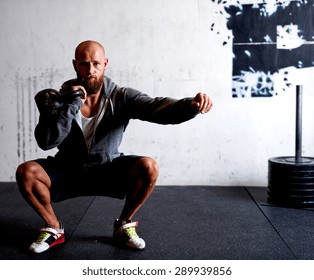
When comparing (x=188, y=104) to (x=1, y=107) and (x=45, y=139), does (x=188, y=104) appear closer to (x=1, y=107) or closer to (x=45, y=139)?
(x=45, y=139)

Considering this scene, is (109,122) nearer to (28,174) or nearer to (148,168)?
(148,168)

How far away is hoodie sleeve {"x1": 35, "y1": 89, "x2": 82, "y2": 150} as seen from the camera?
6.68ft

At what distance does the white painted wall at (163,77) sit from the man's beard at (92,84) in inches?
56.7

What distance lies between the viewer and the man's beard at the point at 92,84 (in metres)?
2.21

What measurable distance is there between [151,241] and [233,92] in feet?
5.79

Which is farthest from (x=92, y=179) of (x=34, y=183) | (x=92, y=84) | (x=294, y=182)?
(x=294, y=182)

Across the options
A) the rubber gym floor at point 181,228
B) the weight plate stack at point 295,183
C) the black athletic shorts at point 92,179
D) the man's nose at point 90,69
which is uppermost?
the man's nose at point 90,69

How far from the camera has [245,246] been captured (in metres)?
2.26

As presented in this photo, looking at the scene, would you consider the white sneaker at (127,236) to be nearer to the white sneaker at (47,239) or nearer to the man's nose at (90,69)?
the white sneaker at (47,239)

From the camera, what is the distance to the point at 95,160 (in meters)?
2.25

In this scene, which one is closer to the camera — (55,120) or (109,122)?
(55,120)

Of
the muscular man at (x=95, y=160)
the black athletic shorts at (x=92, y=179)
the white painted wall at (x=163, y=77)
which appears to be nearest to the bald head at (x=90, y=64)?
the muscular man at (x=95, y=160)

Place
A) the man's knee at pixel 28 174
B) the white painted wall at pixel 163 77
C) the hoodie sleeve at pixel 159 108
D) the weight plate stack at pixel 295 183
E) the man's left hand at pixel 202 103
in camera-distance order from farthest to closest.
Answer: the white painted wall at pixel 163 77, the weight plate stack at pixel 295 183, the man's knee at pixel 28 174, the hoodie sleeve at pixel 159 108, the man's left hand at pixel 202 103

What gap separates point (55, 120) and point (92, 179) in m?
0.38
